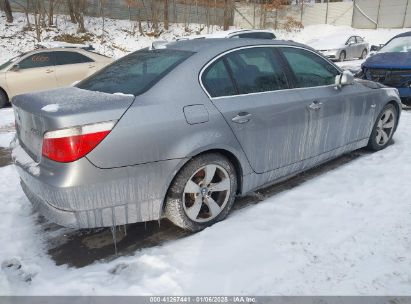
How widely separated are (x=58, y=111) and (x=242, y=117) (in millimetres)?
1507

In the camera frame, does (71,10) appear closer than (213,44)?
No

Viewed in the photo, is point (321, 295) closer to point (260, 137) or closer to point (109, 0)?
point (260, 137)

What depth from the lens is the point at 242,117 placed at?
126 inches

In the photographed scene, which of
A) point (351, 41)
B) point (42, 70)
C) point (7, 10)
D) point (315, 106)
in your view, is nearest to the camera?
point (315, 106)

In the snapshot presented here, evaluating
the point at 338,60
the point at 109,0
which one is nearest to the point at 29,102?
the point at 338,60

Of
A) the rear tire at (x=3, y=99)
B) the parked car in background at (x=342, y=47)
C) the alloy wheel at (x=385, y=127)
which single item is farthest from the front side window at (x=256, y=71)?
the parked car in background at (x=342, y=47)

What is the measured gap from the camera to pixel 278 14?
3103 centimetres

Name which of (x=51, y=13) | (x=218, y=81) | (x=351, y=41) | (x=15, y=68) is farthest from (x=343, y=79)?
(x=51, y=13)

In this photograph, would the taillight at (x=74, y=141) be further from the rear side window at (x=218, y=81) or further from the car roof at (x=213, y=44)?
the car roof at (x=213, y=44)

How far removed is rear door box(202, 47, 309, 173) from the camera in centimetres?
319

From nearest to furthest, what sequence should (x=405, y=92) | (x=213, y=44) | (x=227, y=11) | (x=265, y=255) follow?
(x=265, y=255)
(x=213, y=44)
(x=405, y=92)
(x=227, y=11)

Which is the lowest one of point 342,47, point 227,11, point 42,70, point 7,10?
point 42,70

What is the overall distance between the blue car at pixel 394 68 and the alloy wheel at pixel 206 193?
608 cm

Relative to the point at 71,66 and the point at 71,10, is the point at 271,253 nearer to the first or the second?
the point at 71,66
